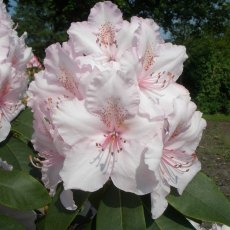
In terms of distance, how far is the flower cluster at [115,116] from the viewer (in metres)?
1.09

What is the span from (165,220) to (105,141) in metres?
0.26

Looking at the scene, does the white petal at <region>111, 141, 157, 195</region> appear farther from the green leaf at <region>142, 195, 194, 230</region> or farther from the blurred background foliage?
the blurred background foliage

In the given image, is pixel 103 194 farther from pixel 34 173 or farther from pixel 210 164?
pixel 210 164

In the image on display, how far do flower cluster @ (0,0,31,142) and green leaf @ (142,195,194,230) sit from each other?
399 mm

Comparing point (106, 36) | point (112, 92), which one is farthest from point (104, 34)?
point (112, 92)

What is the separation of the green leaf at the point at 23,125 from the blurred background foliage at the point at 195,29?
11331 millimetres

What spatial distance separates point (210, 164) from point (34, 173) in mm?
6307

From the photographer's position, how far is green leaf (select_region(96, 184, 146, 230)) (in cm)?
115

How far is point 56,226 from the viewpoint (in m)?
1.18

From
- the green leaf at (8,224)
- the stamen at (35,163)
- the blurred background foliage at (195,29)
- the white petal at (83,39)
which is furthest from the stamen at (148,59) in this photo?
the blurred background foliage at (195,29)

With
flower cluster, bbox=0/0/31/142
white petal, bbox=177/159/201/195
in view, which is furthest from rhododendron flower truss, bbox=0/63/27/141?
white petal, bbox=177/159/201/195

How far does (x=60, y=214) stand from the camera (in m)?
1.19

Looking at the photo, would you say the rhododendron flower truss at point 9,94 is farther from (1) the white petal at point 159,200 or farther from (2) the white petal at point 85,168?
(1) the white petal at point 159,200

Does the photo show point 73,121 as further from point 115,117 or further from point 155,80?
point 155,80
